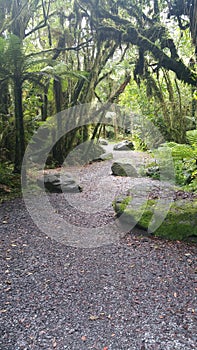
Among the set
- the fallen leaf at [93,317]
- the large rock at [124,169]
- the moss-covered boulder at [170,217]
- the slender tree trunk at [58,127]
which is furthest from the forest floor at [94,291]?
the slender tree trunk at [58,127]

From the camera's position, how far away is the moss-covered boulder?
3.14 meters

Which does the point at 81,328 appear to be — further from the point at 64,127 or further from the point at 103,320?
the point at 64,127

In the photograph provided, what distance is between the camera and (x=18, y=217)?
3824 millimetres

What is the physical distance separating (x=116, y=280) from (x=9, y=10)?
17.6ft

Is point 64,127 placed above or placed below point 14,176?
above

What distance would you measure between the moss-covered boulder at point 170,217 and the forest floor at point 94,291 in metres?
0.13

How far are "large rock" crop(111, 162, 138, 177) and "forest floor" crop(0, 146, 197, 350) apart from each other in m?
3.30

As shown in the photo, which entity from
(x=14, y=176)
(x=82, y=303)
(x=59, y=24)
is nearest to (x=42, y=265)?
(x=82, y=303)

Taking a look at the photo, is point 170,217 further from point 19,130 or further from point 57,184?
point 19,130

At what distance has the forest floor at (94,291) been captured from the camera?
1.75 meters

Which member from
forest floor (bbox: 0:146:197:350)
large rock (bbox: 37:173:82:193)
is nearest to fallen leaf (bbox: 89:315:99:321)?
forest floor (bbox: 0:146:197:350)

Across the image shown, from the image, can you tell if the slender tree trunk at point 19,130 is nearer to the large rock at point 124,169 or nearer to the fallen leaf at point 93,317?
the large rock at point 124,169

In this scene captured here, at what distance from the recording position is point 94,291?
2.24m

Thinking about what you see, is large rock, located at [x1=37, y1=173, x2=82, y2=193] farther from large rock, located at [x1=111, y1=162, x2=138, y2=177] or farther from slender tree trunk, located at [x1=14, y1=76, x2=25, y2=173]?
large rock, located at [x1=111, y1=162, x2=138, y2=177]
